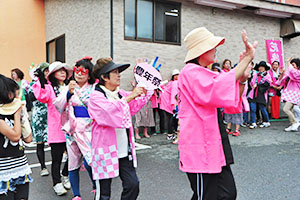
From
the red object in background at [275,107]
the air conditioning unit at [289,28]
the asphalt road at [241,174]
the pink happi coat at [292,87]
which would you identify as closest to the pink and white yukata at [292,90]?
the pink happi coat at [292,87]

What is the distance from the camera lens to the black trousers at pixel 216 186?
2.14 m

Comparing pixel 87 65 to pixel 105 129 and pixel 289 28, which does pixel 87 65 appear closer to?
pixel 105 129

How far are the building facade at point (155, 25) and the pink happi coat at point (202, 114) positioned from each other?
6.25 meters

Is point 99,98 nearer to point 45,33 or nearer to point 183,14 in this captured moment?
point 183,14

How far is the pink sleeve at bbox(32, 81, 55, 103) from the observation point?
366cm

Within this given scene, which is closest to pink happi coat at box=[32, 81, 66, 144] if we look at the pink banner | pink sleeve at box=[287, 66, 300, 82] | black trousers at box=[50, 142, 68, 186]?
black trousers at box=[50, 142, 68, 186]

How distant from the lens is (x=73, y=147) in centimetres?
332

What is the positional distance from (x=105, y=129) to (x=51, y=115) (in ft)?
5.19

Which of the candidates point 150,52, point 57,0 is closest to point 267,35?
point 150,52

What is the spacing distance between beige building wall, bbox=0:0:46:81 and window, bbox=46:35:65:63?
23cm

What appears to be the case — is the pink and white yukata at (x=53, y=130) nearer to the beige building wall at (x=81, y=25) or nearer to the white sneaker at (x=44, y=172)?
the white sneaker at (x=44, y=172)

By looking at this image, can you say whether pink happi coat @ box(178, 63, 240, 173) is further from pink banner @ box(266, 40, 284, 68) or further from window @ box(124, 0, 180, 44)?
pink banner @ box(266, 40, 284, 68)

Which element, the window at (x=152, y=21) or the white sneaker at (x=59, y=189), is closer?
the white sneaker at (x=59, y=189)

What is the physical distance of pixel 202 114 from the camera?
210 centimetres
